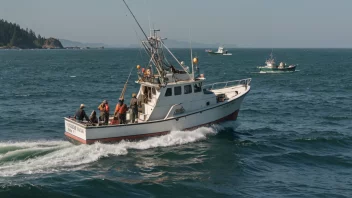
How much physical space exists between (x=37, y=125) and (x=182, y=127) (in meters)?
10.8

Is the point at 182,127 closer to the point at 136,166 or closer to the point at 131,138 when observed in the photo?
the point at 131,138

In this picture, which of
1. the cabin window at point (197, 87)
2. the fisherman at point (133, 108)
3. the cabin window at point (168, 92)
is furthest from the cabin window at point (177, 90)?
the fisherman at point (133, 108)

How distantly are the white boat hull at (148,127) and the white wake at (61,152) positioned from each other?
0.32 metres

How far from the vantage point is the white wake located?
710 inches

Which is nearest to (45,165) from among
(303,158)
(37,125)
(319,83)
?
(37,125)

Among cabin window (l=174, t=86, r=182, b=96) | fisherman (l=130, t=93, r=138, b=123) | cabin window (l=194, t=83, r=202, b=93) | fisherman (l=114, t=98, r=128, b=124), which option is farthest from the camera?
cabin window (l=194, t=83, r=202, b=93)

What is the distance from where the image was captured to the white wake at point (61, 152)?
1802 centimetres

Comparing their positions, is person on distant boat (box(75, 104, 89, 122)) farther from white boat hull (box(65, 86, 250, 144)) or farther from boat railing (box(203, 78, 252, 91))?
boat railing (box(203, 78, 252, 91))

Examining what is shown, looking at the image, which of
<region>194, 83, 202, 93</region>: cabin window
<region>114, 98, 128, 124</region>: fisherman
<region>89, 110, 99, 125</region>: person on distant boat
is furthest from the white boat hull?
<region>194, 83, 202, 93</region>: cabin window

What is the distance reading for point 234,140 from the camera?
965 inches

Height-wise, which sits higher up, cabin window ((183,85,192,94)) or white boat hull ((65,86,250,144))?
cabin window ((183,85,192,94))

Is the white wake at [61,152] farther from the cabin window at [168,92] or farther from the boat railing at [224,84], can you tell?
the boat railing at [224,84]

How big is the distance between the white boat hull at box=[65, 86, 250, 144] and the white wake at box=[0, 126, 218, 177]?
0.32 meters

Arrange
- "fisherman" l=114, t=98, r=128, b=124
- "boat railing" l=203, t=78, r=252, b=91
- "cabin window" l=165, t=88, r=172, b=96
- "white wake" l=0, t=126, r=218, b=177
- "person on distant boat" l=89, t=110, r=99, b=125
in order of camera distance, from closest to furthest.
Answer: "white wake" l=0, t=126, r=218, b=177, "person on distant boat" l=89, t=110, r=99, b=125, "fisherman" l=114, t=98, r=128, b=124, "cabin window" l=165, t=88, r=172, b=96, "boat railing" l=203, t=78, r=252, b=91
